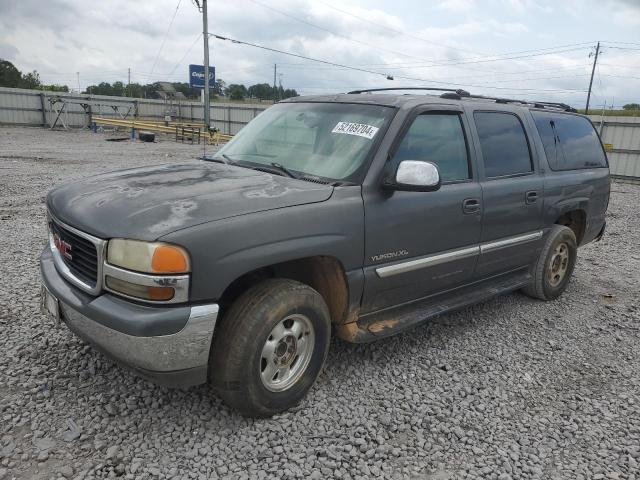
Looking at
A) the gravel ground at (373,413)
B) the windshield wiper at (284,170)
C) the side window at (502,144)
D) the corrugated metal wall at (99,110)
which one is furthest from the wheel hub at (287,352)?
the corrugated metal wall at (99,110)

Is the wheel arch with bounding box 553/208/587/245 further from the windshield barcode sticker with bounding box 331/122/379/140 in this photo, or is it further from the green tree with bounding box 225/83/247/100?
the green tree with bounding box 225/83/247/100

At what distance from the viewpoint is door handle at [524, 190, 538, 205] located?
4317mm

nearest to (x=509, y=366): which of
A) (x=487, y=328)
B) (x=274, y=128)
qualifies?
(x=487, y=328)

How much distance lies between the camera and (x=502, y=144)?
4227mm

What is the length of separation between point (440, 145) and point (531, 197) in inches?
48.5

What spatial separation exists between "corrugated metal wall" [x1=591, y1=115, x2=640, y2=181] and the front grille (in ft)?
58.6

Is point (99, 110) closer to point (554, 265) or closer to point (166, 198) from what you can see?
point (554, 265)

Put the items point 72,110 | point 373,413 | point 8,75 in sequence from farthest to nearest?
point 8,75
point 72,110
point 373,413

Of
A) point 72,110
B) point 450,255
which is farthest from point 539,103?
point 72,110

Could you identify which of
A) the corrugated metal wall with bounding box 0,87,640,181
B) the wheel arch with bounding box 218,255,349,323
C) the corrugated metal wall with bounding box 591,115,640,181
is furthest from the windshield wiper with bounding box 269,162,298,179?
the corrugated metal wall with bounding box 0,87,640,181

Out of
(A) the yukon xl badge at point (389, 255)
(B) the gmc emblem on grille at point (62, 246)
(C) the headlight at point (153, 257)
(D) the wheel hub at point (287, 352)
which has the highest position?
(C) the headlight at point (153, 257)

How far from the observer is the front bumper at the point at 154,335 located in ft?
7.70

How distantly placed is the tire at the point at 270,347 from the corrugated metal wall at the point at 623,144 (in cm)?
1703

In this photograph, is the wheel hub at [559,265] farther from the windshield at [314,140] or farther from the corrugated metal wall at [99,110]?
the corrugated metal wall at [99,110]
